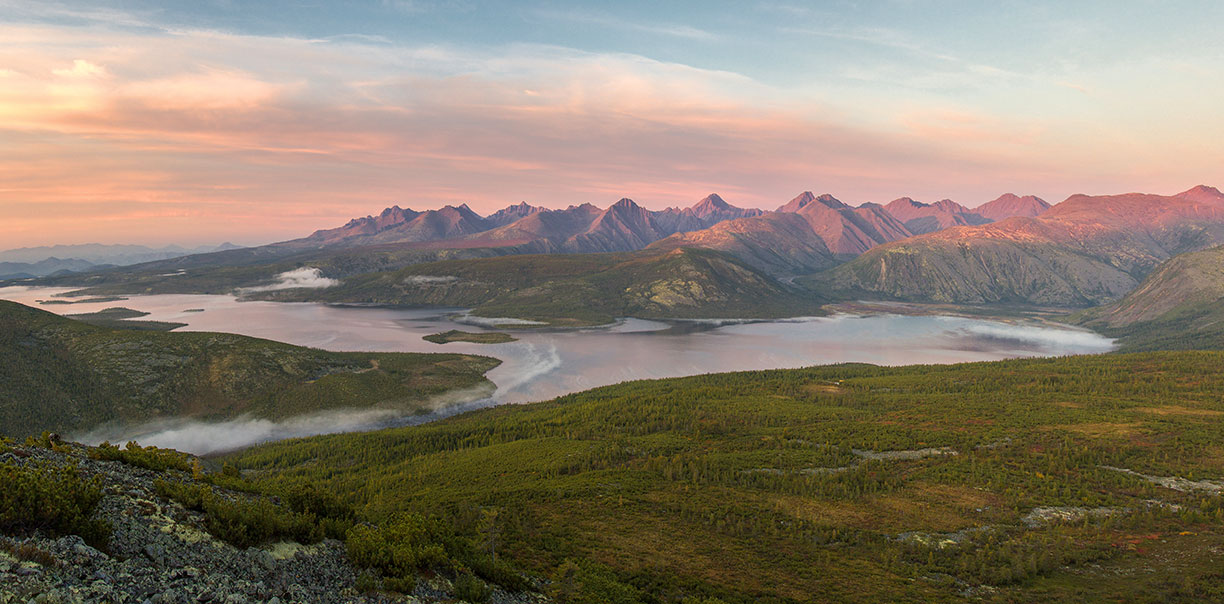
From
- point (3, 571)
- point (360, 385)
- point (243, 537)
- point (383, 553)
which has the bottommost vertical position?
point (360, 385)

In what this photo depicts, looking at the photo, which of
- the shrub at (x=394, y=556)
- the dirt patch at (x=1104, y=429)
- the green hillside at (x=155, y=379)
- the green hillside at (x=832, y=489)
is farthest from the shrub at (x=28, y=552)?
the green hillside at (x=155, y=379)

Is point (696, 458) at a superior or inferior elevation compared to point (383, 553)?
inferior

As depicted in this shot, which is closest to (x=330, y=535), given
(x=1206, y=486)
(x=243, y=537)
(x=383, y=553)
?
(x=383, y=553)

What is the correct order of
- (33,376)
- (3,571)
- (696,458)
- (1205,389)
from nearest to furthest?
1. (3,571)
2. (696,458)
3. (1205,389)
4. (33,376)

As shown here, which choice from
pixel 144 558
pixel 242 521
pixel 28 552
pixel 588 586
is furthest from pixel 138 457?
pixel 588 586

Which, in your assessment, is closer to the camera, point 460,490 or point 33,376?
point 460,490

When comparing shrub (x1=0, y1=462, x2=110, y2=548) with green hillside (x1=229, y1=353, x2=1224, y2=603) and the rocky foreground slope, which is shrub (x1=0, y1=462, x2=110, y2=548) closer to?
the rocky foreground slope

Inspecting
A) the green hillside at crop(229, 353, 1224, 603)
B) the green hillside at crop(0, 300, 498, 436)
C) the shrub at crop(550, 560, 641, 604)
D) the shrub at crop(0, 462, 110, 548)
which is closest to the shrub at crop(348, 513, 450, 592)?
the shrub at crop(0, 462, 110, 548)

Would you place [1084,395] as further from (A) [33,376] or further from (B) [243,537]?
(A) [33,376]
